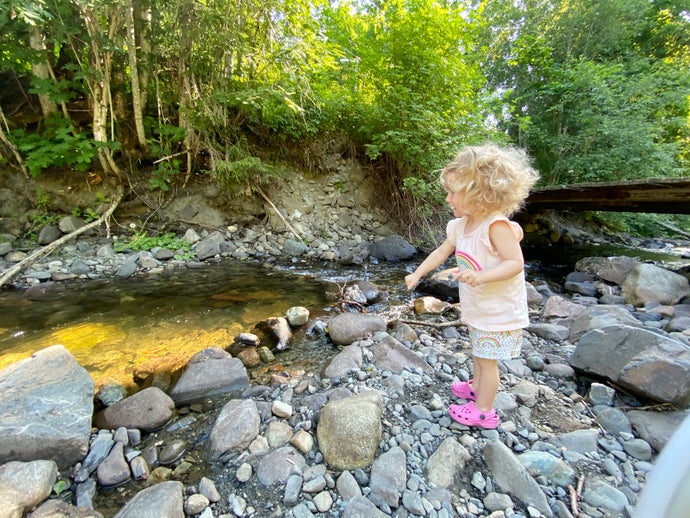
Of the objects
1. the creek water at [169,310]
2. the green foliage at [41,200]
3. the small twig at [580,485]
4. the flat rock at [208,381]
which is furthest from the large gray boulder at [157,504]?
the green foliage at [41,200]

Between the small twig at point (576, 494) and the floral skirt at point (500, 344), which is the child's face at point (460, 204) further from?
the small twig at point (576, 494)

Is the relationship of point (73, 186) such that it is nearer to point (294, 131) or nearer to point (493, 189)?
point (294, 131)

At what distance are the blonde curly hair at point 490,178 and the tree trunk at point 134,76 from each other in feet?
20.5

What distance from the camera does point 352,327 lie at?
2832 mm

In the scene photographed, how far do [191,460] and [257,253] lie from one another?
206 inches

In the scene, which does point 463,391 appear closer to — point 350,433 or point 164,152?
point 350,433

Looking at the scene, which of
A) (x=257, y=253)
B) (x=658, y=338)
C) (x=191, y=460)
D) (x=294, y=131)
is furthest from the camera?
(x=294, y=131)

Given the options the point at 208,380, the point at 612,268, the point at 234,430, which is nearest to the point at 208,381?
the point at 208,380

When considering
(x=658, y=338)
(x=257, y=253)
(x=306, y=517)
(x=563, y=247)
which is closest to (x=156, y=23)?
(x=257, y=253)

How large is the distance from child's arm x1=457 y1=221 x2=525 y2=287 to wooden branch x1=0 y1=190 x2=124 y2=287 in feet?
20.1

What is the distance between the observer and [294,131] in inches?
299

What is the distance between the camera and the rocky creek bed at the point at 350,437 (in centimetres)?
122

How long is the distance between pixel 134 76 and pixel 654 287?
875 centimetres

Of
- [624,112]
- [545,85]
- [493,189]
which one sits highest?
[545,85]
